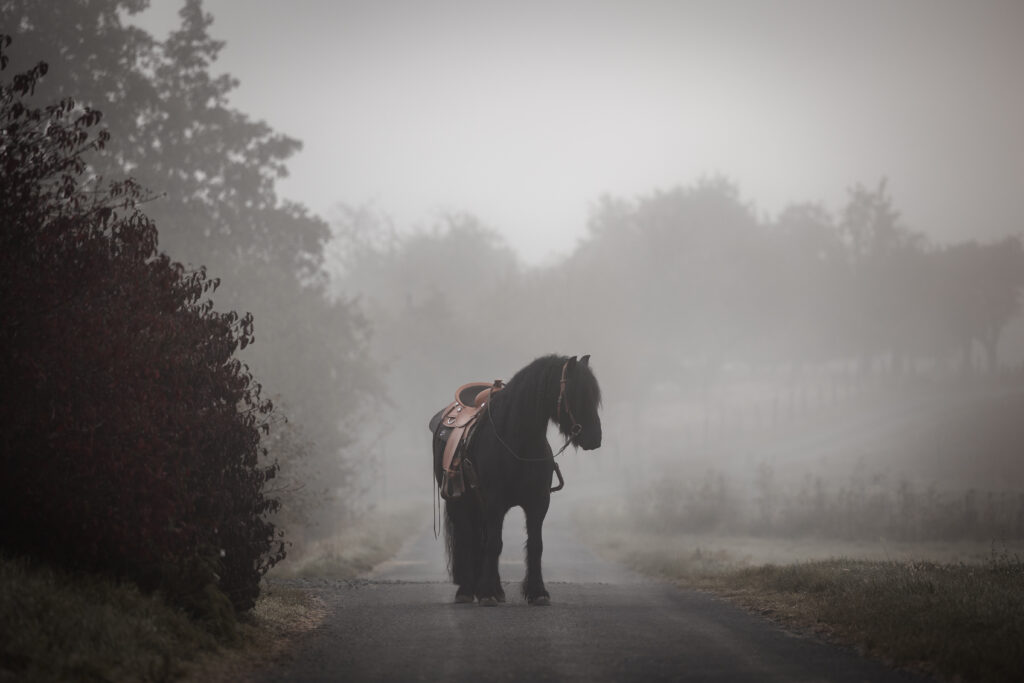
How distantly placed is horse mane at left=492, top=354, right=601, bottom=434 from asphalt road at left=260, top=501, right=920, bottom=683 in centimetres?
238

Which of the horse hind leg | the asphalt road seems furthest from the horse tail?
the asphalt road

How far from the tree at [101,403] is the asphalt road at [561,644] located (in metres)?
1.63

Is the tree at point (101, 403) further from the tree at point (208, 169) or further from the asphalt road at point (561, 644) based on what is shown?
the tree at point (208, 169)

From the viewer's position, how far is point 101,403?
859 centimetres

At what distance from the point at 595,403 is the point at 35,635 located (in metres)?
7.11

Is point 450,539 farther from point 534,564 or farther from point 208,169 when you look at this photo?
point 208,169

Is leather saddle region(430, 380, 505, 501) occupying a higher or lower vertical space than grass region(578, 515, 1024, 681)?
higher

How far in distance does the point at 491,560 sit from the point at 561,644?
133 inches

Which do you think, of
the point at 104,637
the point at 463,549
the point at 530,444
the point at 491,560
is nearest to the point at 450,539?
the point at 463,549

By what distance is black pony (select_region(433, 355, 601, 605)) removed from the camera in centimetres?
1241

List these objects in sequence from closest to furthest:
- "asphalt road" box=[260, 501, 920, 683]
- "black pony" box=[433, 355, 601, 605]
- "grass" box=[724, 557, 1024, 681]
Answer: "grass" box=[724, 557, 1024, 681] < "asphalt road" box=[260, 501, 920, 683] < "black pony" box=[433, 355, 601, 605]

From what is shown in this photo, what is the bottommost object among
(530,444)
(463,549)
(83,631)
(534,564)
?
(534,564)

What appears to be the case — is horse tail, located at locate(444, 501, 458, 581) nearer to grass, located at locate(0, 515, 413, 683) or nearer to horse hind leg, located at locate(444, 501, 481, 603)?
horse hind leg, located at locate(444, 501, 481, 603)

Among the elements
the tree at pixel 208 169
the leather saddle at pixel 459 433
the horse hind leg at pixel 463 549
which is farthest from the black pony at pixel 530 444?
the tree at pixel 208 169
